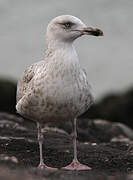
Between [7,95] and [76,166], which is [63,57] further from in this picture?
[7,95]

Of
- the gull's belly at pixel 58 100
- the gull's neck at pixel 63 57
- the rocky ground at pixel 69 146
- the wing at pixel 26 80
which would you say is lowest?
the rocky ground at pixel 69 146

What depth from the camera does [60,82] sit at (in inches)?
287

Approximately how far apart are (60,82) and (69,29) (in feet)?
2.56

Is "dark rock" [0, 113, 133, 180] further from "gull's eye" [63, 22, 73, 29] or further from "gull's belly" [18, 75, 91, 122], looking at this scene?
"gull's eye" [63, 22, 73, 29]

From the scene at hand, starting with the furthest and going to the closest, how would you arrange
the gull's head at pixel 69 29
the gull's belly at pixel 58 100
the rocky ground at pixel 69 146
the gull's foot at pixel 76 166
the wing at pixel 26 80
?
the wing at pixel 26 80 → the gull's foot at pixel 76 166 → the gull's head at pixel 69 29 → the gull's belly at pixel 58 100 → the rocky ground at pixel 69 146

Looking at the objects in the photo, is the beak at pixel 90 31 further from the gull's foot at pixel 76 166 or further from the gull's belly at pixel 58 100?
the gull's foot at pixel 76 166

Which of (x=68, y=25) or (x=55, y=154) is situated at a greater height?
(x=68, y=25)

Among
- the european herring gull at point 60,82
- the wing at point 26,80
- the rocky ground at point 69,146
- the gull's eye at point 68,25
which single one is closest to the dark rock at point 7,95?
the rocky ground at point 69,146

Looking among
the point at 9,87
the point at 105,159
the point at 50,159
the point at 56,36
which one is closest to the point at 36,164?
the point at 50,159

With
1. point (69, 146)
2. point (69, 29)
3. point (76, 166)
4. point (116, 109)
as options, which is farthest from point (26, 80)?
point (116, 109)

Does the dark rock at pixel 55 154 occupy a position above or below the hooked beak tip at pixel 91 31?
below

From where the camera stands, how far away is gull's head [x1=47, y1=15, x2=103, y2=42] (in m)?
7.39

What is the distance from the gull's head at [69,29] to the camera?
7.39 meters

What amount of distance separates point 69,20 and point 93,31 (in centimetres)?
38
